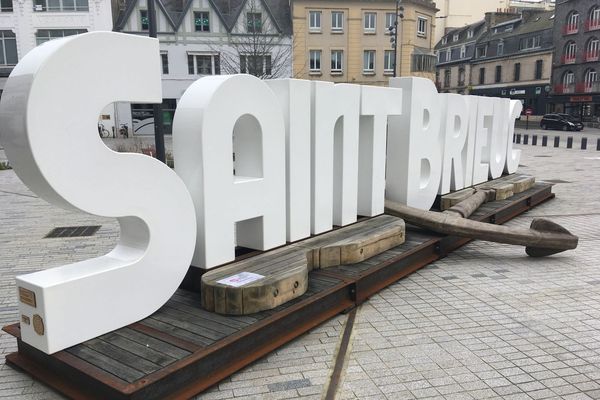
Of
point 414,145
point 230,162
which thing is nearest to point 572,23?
point 414,145

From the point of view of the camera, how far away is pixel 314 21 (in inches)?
1682

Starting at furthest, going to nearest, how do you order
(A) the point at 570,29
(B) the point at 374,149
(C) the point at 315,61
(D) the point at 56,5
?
(A) the point at 570,29, (C) the point at 315,61, (D) the point at 56,5, (B) the point at 374,149

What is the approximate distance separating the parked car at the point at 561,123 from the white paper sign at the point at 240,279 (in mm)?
41909

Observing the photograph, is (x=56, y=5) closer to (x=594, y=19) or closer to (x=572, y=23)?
(x=572, y=23)

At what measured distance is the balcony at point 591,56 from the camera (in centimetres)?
4377

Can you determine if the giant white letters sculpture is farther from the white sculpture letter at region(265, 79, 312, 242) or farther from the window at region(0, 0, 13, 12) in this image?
the window at region(0, 0, 13, 12)

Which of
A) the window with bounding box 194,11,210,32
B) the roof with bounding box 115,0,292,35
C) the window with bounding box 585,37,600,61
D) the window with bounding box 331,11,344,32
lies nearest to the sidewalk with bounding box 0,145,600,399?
the roof with bounding box 115,0,292,35

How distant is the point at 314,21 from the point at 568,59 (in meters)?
23.4

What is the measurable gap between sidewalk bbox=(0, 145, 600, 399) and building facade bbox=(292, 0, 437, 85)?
122ft

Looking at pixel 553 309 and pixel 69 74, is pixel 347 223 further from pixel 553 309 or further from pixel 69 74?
pixel 69 74

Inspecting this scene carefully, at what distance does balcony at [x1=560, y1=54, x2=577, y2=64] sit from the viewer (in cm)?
4591

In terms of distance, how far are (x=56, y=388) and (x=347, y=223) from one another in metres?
3.93

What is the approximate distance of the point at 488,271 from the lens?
6.50m

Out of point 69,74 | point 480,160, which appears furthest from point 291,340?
point 480,160
